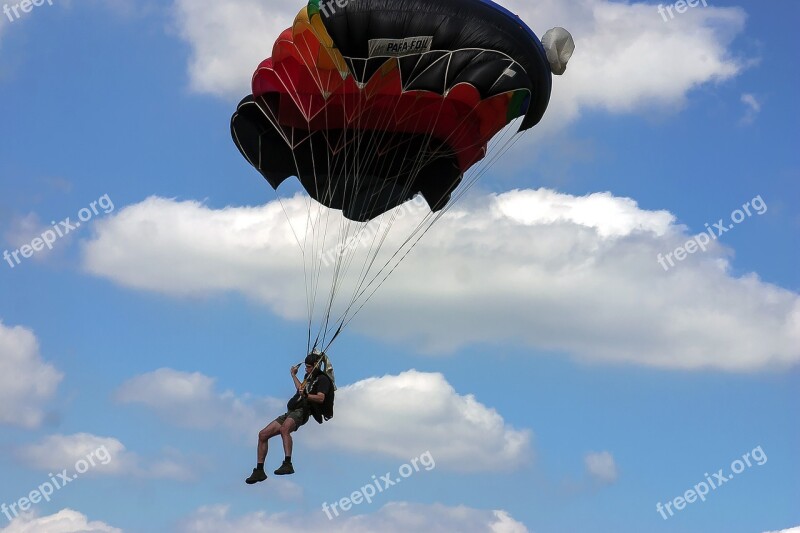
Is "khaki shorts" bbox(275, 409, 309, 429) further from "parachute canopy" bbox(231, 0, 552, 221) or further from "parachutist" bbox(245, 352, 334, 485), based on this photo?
"parachute canopy" bbox(231, 0, 552, 221)

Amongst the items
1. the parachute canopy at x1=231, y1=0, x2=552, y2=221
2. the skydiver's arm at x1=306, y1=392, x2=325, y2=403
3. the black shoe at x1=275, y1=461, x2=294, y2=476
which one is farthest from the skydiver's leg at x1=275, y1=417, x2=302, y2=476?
the parachute canopy at x1=231, y1=0, x2=552, y2=221

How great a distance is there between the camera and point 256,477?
23.2 metres

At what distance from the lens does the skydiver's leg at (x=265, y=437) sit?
23.4m

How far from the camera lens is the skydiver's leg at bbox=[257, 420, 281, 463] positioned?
23.4m

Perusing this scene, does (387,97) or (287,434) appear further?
(387,97)

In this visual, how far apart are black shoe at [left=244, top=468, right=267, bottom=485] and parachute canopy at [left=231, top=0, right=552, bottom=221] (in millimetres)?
5808

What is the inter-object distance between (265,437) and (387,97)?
277 inches

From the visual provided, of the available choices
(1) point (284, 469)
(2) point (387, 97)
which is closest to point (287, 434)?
(1) point (284, 469)

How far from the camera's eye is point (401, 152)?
2795 cm

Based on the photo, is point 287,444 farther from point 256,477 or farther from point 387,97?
point 387,97

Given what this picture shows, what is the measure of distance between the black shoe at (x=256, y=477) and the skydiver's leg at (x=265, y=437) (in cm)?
18

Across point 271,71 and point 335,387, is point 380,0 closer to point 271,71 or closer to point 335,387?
point 271,71

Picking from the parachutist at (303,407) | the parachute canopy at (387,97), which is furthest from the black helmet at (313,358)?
the parachute canopy at (387,97)

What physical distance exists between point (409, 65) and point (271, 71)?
3382mm
